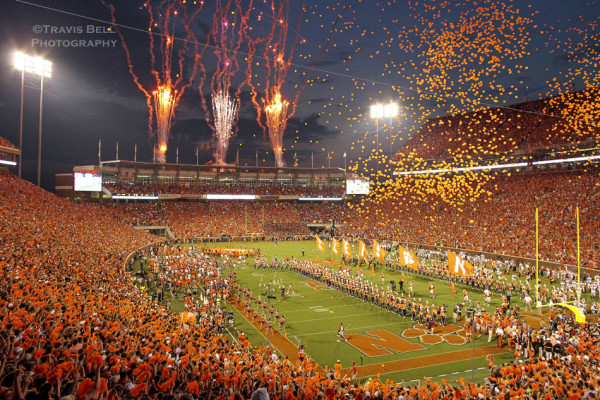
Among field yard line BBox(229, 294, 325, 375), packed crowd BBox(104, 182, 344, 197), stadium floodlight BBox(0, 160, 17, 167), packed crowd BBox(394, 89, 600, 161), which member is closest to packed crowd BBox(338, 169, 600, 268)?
packed crowd BBox(394, 89, 600, 161)

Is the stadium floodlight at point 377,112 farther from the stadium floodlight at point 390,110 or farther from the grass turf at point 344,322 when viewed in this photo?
the grass turf at point 344,322

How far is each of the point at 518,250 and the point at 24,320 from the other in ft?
116

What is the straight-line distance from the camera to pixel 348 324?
Result: 17.9 m

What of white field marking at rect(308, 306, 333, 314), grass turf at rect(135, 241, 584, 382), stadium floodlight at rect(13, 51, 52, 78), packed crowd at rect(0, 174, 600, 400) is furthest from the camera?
stadium floodlight at rect(13, 51, 52, 78)

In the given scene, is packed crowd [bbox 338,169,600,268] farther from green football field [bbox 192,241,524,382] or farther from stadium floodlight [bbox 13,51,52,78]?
stadium floodlight [bbox 13,51,52,78]

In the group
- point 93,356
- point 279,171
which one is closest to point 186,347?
point 93,356

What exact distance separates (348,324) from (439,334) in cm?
391

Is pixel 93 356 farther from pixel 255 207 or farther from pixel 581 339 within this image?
pixel 255 207

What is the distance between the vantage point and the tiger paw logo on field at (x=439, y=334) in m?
15.7

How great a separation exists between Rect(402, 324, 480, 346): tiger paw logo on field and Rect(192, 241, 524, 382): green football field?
11.2 inches

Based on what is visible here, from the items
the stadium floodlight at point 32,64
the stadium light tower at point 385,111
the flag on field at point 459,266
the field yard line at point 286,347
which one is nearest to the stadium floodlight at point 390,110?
the stadium light tower at point 385,111

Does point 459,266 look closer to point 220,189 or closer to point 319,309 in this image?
point 319,309

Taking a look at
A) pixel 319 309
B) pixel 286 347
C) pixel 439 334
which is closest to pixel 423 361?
pixel 439 334

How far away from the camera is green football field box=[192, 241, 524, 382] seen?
13242mm
